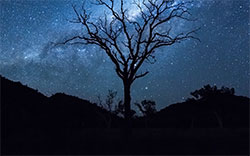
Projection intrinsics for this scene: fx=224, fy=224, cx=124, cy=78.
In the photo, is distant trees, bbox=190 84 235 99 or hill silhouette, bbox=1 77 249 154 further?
distant trees, bbox=190 84 235 99

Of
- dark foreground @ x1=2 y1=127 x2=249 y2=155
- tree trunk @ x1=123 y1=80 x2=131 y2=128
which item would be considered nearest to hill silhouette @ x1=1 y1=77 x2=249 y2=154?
dark foreground @ x1=2 y1=127 x2=249 y2=155

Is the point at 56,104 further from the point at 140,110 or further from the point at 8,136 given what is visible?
the point at 140,110

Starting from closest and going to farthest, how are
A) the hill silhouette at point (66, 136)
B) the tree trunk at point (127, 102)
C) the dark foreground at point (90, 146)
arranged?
the dark foreground at point (90, 146) < the hill silhouette at point (66, 136) < the tree trunk at point (127, 102)

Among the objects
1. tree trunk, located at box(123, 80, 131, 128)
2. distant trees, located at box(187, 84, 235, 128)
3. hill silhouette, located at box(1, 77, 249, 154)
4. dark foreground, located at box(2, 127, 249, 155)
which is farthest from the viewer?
distant trees, located at box(187, 84, 235, 128)

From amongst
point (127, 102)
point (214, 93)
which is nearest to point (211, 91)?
point (214, 93)

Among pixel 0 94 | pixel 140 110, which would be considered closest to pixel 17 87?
pixel 0 94

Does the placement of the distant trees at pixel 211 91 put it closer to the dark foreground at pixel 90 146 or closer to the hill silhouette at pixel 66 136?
the hill silhouette at pixel 66 136

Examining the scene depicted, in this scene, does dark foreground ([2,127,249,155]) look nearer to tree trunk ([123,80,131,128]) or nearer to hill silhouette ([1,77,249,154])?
hill silhouette ([1,77,249,154])

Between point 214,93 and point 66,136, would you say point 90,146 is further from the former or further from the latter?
point 214,93

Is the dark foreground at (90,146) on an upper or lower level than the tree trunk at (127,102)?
lower

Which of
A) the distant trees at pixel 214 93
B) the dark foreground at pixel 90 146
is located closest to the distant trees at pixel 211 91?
the distant trees at pixel 214 93

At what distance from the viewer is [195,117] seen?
47.0m

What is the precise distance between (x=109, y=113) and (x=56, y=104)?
27.5 meters

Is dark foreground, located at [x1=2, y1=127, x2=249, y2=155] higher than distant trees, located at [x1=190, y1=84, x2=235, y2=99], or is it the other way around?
distant trees, located at [x1=190, y1=84, x2=235, y2=99]
